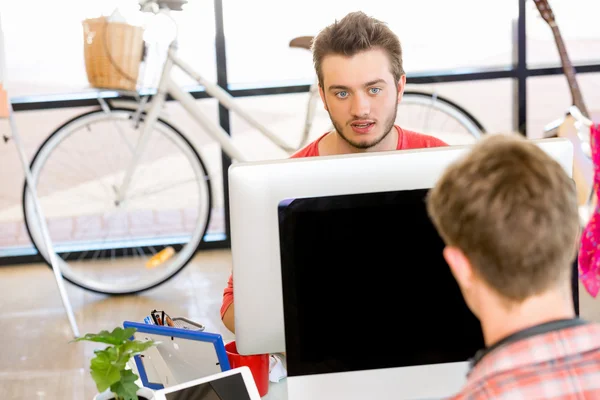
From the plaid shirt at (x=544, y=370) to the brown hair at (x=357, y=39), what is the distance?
3.39 ft

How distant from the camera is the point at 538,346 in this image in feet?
2.47

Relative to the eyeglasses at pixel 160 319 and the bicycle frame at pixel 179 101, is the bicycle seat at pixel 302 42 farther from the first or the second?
the eyeglasses at pixel 160 319

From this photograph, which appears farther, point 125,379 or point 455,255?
point 125,379

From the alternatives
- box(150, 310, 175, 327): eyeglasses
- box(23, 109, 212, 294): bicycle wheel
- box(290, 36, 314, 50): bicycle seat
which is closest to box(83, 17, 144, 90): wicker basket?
box(23, 109, 212, 294): bicycle wheel

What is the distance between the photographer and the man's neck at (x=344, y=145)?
1.76 metres

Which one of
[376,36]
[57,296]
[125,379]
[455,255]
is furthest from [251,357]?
[57,296]

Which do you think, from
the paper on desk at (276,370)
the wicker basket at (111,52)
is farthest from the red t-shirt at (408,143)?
the wicker basket at (111,52)

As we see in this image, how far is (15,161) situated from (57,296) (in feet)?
2.78

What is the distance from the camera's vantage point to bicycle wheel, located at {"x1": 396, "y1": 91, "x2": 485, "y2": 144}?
3.49 metres

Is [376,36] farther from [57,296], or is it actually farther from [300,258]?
[57,296]

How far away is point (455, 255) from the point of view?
2.71 feet

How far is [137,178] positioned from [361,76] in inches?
99.8

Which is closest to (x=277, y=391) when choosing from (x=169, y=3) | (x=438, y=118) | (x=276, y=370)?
(x=276, y=370)

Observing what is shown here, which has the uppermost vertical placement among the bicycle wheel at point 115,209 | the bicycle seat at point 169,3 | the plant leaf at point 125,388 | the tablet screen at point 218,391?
the bicycle seat at point 169,3
